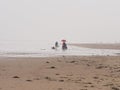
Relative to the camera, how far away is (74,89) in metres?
9.95

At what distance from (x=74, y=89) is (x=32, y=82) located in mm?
2073

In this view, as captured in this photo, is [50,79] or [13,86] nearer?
[13,86]

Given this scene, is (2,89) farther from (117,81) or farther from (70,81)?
(117,81)

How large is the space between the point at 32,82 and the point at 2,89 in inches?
73.4

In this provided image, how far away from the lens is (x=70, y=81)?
1180cm

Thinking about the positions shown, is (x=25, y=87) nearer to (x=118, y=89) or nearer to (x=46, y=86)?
(x=46, y=86)

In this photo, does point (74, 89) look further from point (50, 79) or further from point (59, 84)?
point (50, 79)

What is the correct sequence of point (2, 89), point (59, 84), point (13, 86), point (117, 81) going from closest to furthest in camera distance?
point (2, 89) < point (13, 86) < point (59, 84) < point (117, 81)

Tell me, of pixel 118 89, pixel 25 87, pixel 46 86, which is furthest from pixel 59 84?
pixel 118 89

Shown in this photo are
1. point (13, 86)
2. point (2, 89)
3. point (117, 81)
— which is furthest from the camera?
point (117, 81)

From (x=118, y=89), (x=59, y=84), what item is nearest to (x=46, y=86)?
(x=59, y=84)

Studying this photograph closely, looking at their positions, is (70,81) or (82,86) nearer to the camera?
(82,86)

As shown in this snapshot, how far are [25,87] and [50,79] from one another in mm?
2335

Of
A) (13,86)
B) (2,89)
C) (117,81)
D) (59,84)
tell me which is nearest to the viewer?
(2,89)
